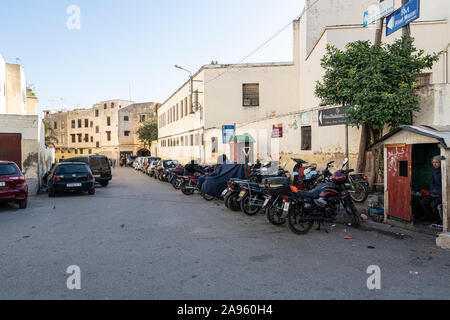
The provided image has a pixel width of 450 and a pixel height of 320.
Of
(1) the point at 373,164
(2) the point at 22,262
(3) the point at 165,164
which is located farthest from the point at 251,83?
(2) the point at 22,262

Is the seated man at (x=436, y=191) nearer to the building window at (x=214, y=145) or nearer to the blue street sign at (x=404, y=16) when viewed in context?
the blue street sign at (x=404, y=16)

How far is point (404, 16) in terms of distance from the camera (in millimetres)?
9430

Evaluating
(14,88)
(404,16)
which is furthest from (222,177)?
(14,88)

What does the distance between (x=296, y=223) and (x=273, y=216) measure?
899 millimetres

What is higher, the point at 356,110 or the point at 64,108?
the point at 64,108

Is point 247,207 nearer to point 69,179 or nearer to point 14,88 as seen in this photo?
point 69,179

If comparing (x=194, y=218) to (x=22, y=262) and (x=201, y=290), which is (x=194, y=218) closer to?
(x=22, y=262)

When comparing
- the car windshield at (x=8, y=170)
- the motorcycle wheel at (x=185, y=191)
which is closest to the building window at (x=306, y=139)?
the motorcycle wheel at (x=185, y=191)

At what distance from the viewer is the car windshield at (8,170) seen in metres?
10.8

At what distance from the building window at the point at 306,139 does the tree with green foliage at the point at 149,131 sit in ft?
148

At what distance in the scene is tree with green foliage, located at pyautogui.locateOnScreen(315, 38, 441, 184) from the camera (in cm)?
998

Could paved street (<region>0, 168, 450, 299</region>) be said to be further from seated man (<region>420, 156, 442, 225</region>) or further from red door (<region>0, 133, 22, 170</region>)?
red door (<region>0, 133, 22, 170</region>)

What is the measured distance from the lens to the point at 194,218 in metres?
9.33

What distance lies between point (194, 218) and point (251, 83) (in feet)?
66.9
